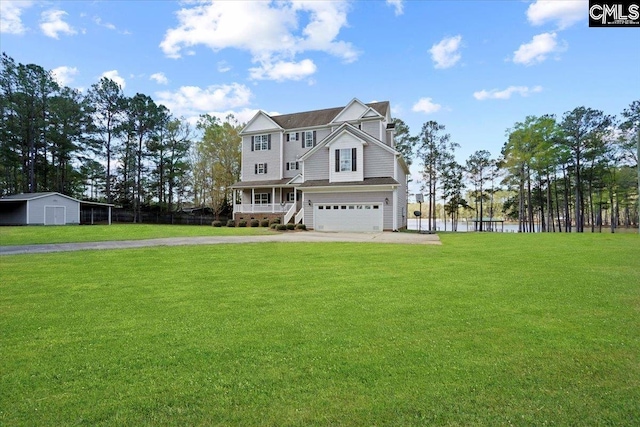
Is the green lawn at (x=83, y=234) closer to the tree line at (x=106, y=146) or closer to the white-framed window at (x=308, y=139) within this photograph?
the white-framed window at (x=308, y=139)

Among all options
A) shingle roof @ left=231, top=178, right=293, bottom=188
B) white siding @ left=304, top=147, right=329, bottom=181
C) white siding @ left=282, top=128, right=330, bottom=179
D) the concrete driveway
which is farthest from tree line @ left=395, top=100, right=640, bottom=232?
the concrete driveway

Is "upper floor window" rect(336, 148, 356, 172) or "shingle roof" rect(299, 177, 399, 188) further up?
"upper floor window" rect(336, 148, 356, 172)

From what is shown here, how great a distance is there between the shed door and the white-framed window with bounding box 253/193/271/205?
1906 centimetres

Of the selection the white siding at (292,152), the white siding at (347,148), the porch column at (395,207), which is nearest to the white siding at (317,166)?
the white siding at (347,148)

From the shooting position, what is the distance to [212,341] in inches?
141

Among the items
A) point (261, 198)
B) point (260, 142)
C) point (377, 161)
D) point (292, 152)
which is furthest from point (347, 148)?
point (260, 142)

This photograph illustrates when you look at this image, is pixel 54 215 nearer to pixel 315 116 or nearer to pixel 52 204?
pixel 52 204

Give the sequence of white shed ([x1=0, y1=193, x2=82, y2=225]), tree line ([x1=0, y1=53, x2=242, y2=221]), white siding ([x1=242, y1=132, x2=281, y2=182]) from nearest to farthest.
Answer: white shed ([x1=0, y1=193, x2=82, y2=225]) → white siding ([x1=242, y1=132, x2=281, y2=182]) → tree line ([x1=0, y1=53, x2=242, y2=221])

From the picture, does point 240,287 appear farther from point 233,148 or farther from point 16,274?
point 233,148

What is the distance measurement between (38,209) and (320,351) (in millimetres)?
37674

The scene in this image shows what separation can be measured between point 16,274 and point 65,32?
1487 centimetres

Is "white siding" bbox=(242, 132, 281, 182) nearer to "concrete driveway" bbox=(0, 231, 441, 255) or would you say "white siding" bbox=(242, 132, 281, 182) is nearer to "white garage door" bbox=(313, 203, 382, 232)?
"white garage door" bbox=(313, 203, 382, 232)

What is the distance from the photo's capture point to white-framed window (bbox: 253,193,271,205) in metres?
31.5

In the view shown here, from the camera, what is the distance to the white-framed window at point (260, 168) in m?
32.6
